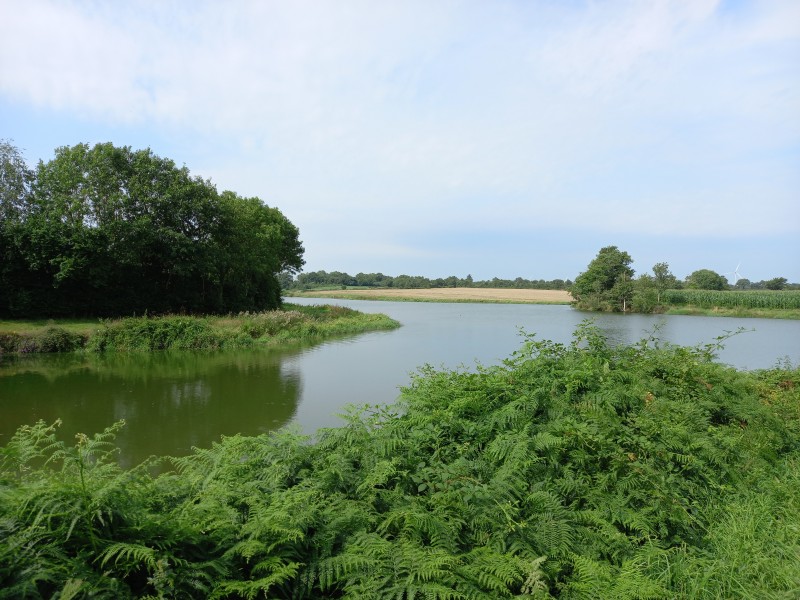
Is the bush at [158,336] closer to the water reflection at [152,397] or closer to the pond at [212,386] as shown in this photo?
the pond at [212,386]

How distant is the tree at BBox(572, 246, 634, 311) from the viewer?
55.5 m

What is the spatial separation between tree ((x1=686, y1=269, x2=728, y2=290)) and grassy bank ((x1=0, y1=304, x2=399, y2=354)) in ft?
250

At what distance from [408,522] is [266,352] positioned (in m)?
18.3

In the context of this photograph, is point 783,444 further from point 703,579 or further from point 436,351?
point 436,351

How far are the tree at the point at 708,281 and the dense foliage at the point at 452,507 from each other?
3400 inches

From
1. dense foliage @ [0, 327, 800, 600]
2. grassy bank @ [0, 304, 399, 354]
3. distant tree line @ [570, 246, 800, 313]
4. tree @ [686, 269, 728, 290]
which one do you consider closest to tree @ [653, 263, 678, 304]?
distant tree line @ [570, 246, 800, 313]

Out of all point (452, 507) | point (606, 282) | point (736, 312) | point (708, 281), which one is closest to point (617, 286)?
point (606, 282)

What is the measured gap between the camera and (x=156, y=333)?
2073 cm

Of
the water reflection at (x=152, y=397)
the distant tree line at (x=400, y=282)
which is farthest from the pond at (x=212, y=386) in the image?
the distant tree line at (x=400, y=282)

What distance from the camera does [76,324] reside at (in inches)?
881

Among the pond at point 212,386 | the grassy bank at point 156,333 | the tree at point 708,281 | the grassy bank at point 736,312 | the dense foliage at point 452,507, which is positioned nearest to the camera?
the dense foliage at point 452,507

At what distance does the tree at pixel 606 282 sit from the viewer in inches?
2185

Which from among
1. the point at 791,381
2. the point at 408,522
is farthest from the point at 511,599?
the point at 791,381

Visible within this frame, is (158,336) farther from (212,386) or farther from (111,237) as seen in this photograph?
(212,386)
